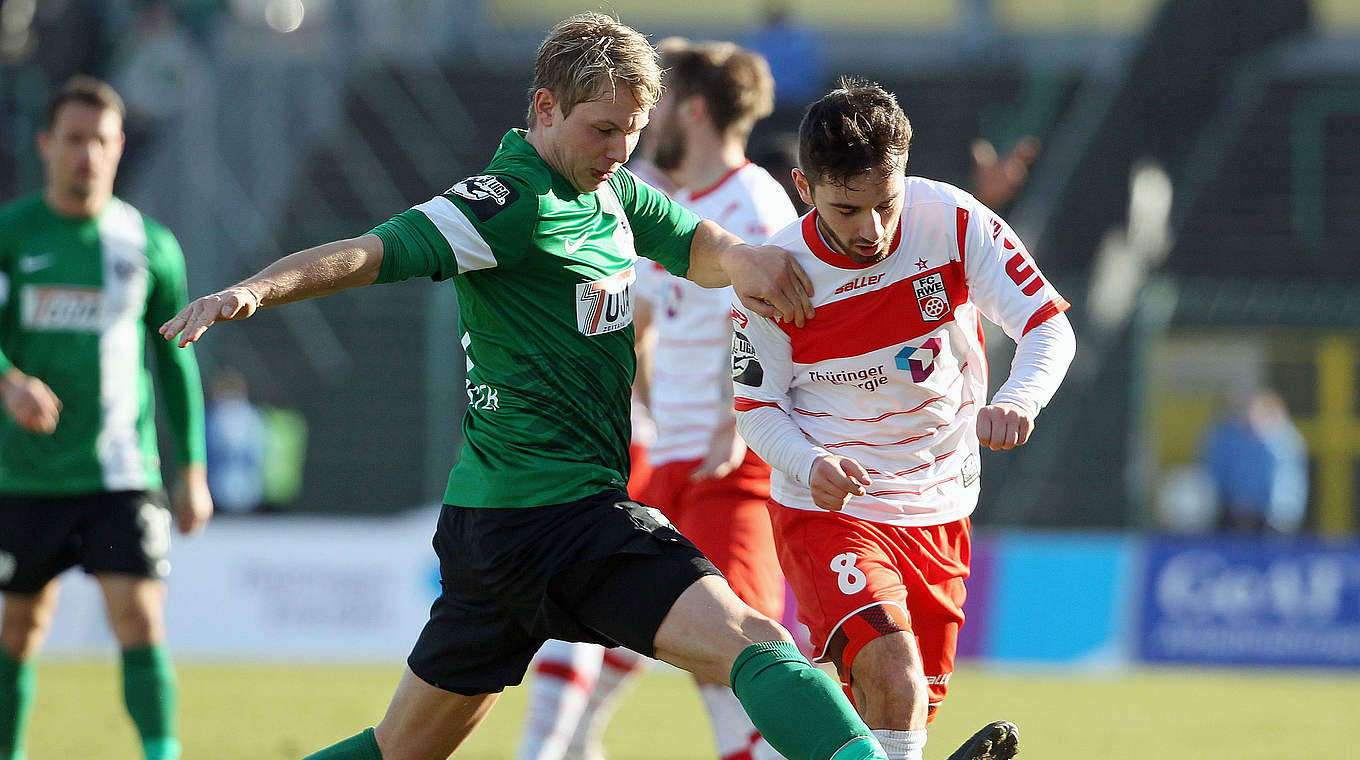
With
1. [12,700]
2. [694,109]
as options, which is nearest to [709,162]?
[694,109]

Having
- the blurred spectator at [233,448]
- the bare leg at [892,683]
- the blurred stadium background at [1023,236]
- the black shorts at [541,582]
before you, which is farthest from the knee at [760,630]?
the blurred spectator at [233,448]

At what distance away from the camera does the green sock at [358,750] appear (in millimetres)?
4254

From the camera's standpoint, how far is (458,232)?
4.00 metres

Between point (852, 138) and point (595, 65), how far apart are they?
0.67 m

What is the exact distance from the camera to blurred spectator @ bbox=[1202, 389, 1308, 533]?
1600cm

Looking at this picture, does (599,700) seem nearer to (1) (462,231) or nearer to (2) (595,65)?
(1) (462,231)

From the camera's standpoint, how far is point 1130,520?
51.8ft

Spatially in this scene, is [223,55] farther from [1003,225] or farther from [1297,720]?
[1003,225]

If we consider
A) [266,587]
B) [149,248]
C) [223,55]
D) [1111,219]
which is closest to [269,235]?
[223,55]

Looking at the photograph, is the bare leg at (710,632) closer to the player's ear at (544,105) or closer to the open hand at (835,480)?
the open hand at (835,480)

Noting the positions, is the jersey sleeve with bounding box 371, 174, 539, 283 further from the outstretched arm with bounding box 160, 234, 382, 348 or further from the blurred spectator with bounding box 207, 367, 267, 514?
the blurred spectator with bounding box 207, 367, 267, 514

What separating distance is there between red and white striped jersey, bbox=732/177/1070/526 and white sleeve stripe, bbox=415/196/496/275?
3.01ft

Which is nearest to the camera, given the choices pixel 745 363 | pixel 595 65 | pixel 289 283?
pixel 289 283

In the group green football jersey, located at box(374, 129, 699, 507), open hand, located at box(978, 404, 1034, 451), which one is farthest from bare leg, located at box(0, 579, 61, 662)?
open hand, located at box(978, 404, 1034, 451)
